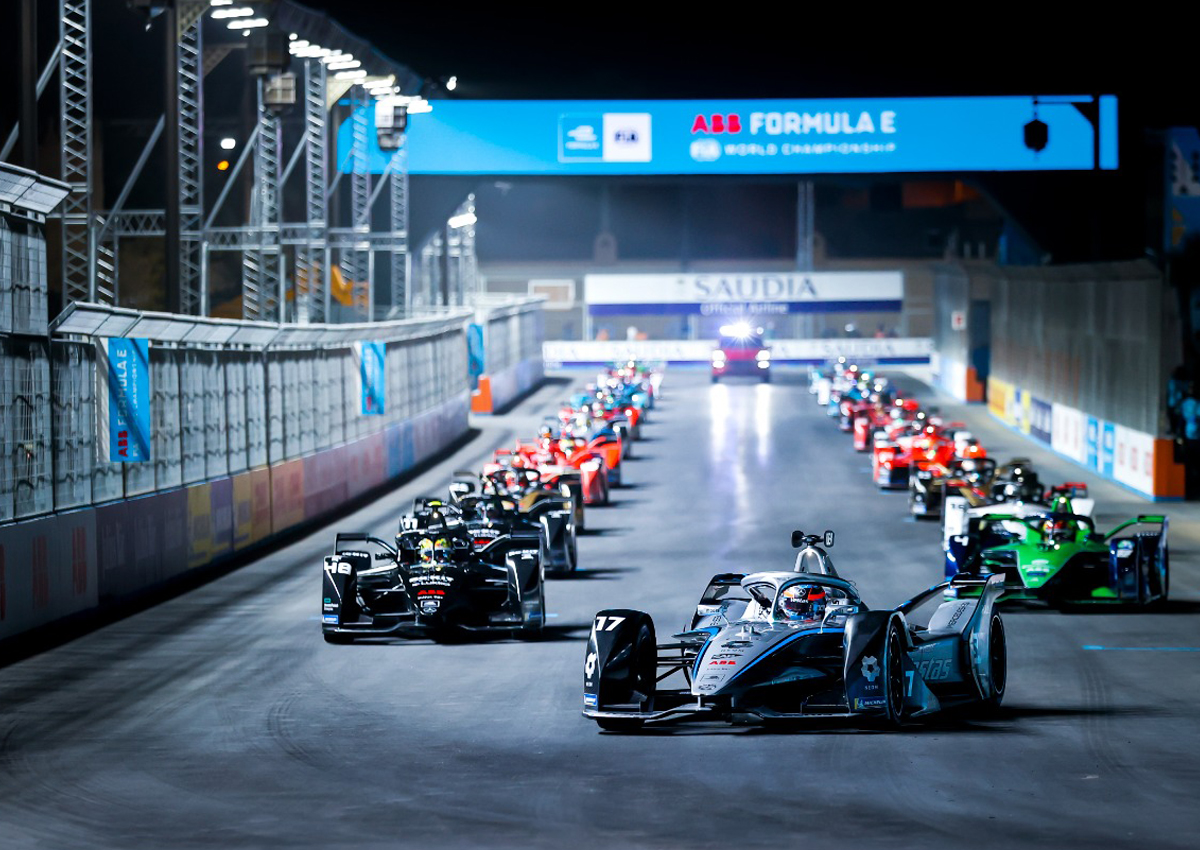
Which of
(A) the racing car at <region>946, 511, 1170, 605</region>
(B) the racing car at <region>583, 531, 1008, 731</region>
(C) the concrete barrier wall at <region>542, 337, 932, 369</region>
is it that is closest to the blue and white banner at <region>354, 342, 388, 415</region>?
(A) the racing car at <region>946, 511, 1170, 605</region>

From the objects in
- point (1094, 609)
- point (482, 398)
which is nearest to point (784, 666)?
point (1094, 609)

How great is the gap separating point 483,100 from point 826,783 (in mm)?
37510

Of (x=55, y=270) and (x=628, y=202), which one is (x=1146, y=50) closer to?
(x=55, y=270)

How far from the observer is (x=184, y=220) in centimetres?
3916

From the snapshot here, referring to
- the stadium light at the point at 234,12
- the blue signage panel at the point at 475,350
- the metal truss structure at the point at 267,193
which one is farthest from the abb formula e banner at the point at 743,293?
the stadium light at the point at 234,12

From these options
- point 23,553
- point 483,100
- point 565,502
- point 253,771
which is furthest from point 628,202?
point 253,771

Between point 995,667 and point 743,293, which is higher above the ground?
point 743,293

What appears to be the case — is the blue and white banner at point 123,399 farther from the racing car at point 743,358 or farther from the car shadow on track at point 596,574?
the racing car at point 743,358

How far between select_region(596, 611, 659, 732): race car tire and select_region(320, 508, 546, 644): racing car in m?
4.85

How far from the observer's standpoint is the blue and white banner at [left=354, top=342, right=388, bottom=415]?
39.1m

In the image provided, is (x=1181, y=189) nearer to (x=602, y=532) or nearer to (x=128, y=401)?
(x=602, y=532)

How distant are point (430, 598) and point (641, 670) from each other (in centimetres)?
509

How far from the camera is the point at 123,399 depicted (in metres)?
23.7

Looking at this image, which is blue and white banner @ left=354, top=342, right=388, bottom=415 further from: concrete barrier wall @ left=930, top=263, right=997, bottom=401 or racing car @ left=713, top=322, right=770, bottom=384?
racing car @ left=713, top=322, right=770, bottom=384
